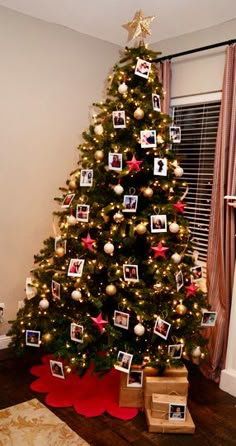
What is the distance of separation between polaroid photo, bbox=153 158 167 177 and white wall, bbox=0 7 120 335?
117 cm

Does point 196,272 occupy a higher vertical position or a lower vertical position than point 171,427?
higher

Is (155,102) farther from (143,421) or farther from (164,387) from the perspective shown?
(143,421)

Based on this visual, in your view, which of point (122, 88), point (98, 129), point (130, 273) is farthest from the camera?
point (98, 129)

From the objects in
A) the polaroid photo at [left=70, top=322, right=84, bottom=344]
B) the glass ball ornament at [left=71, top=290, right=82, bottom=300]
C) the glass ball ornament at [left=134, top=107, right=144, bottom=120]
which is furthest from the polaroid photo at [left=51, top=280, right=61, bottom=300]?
the glass ball ornament at [left=134, top=107, right=144, bottom=120]

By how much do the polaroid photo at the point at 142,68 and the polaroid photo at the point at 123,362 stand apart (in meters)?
1.90

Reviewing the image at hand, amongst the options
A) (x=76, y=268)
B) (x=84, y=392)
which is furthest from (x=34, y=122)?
(x=84, y=392)

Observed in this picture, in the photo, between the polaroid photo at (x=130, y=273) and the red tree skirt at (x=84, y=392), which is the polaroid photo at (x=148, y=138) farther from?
the red tree skirt at (x=84, y=392)

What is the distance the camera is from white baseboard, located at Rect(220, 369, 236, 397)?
2.82 meters

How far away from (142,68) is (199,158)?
41.9 inches

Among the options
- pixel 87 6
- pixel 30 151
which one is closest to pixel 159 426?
pixel 30 151

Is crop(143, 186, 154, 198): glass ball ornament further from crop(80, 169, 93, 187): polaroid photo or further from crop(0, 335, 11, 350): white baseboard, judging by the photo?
crop(0, 335, 11, 350): white baseboard

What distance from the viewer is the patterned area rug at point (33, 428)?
7.18 feet

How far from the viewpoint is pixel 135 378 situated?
2.51 meters

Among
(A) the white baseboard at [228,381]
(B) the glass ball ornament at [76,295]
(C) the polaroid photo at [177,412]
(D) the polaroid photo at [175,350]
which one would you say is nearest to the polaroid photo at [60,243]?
(B) the glass ball ornament at [76,295]
